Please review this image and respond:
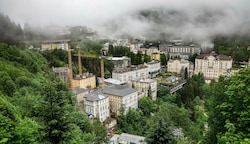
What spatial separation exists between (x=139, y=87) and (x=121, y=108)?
7587mm

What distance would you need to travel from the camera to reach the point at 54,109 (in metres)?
7.16

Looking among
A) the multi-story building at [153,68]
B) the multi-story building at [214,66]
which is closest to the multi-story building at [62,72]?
the multi-story building at [153,68]

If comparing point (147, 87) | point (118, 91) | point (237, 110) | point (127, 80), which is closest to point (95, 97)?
point (118, 91)

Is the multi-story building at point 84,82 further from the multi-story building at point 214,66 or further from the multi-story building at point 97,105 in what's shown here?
the multi-story building at point 214,66

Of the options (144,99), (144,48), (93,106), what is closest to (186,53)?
(144,48)

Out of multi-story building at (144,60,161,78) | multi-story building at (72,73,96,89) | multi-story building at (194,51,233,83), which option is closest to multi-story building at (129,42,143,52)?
multi-story building at (144,60,161,78)

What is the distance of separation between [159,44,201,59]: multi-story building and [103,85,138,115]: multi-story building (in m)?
34.9

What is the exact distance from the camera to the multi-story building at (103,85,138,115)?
25688mm

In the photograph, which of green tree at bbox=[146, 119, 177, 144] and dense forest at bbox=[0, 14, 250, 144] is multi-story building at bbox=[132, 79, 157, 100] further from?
green tree at bbox=[146, 119, 177, 144]

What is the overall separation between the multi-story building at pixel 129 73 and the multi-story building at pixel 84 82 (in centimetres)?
369

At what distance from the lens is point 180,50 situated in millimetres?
62000

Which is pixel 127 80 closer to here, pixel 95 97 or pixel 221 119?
pixel 95 97

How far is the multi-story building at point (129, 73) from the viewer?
35700 millimetres

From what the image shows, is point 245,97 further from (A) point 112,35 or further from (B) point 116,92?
(A) point 112,35
